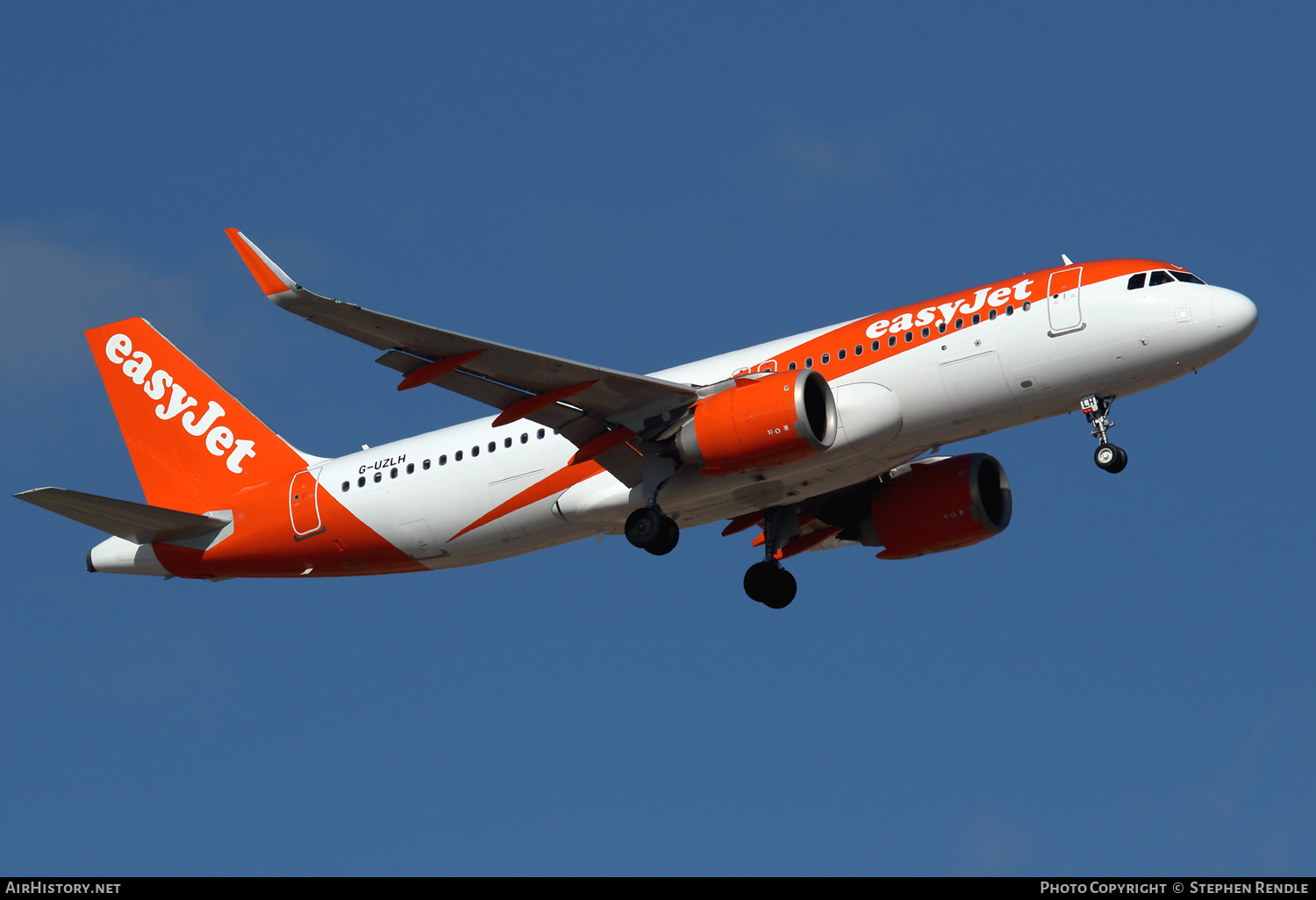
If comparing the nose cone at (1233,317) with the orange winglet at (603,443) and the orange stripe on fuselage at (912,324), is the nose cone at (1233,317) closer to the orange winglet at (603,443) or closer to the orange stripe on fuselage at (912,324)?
the orange stripe on fuselage at (912,324)

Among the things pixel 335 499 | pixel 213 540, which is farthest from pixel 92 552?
pixel 335 499

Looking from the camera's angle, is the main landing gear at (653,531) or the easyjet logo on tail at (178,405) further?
the easyjet logo on tail at (178,405)

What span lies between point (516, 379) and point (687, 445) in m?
3.65

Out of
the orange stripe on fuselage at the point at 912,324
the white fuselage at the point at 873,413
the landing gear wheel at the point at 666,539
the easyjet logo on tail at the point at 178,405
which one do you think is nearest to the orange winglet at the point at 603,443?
the white fuselage at the point at 873,413

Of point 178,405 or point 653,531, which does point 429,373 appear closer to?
point 653,531

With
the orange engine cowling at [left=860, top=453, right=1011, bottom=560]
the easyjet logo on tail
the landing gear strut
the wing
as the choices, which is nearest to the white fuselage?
the wing

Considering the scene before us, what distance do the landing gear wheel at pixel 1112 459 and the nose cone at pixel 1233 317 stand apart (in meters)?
2.84

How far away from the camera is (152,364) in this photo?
131 feet

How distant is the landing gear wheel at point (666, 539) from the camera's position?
31.5m

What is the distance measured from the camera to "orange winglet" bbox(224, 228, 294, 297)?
Answer: 26.4 m

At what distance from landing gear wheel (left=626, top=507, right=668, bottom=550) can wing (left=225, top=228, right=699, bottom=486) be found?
0.85 m

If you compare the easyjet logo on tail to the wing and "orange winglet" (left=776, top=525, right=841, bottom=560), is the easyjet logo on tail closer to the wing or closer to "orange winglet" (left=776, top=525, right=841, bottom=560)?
the wing
